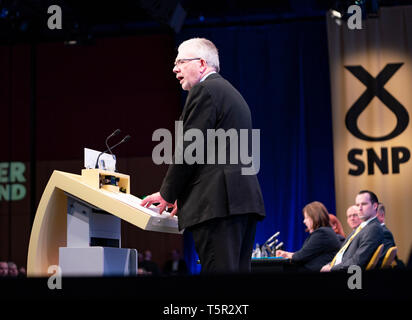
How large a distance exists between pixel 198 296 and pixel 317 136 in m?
7.86

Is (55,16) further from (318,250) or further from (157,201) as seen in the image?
(157,201)

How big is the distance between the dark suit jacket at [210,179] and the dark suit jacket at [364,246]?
2072mm

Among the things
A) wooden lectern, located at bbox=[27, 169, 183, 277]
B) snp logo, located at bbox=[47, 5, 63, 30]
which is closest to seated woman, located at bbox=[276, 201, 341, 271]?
wooden lectern, located at bbox=[27, 169, 183, 277]

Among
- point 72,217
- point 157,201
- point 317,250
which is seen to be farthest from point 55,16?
point 157,201

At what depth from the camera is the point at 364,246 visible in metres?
3.99

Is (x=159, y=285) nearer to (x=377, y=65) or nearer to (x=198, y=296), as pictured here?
(x=198, y=296)

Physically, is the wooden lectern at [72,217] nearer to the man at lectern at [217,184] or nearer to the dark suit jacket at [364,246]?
the man at lectern at [217,184]

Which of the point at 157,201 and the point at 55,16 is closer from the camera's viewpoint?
the point at 157,201

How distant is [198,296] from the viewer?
0.71 meters

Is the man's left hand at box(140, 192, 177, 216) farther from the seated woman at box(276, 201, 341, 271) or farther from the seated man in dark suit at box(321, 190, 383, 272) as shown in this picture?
the seated woman at box(276, 201, 341, 271)

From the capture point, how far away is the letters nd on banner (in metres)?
7.72

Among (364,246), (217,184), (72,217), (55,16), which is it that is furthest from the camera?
(55,16)

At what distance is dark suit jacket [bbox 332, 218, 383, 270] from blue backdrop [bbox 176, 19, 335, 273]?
13.7 ft

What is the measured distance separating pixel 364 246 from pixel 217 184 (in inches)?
89.5
